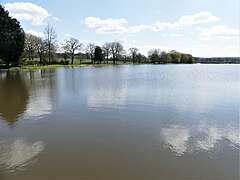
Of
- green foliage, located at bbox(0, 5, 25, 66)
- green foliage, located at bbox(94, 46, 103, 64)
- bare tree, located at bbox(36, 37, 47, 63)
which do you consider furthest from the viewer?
green foliage, located at bbox(94, 46, 103, 64)

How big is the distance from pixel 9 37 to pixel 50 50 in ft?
89.4

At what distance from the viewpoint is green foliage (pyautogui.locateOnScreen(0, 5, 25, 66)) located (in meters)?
37.5

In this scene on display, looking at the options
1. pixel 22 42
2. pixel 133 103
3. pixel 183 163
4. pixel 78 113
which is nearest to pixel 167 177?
pixel 183 163

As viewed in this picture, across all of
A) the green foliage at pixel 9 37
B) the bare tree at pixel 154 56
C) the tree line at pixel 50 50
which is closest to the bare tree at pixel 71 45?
the tree line at pixel 50 50

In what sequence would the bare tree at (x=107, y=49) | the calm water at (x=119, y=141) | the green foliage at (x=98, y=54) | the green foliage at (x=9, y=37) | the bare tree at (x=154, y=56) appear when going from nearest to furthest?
1. the calm water at (x=119, y=141)
2. the green foliage at (x=9, y=37)
3. the green foliage at (x=98, y=54)
4. the bare tree at (x=107, y=49)
5. the bare tree at (x=154, y=56)

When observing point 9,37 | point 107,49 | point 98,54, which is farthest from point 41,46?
point 107,49

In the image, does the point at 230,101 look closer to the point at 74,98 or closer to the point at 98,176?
the point at 74,98

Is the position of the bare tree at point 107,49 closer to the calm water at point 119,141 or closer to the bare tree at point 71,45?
the bare tree at point 71,45

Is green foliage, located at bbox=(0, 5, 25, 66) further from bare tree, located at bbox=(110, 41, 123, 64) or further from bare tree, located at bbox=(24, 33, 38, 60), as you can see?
bare tree, located at bbox=(110, 41, 123, 64)

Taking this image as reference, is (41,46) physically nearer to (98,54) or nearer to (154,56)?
(98,54)

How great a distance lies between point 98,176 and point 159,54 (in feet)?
398

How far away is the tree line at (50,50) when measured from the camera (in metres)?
39.2

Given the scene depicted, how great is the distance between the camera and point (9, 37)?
126ft

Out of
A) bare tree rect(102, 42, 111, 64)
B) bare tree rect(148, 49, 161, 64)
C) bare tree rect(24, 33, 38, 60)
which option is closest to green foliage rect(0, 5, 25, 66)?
bare tree rect(24, 33, 38, 60)
